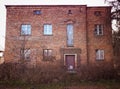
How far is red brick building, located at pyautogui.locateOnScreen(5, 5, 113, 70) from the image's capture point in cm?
3000

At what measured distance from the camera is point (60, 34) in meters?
30.3

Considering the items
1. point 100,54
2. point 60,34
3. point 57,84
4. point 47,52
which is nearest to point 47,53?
point 47,52

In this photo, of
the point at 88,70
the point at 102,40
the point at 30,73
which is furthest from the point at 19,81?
the point at 102,40

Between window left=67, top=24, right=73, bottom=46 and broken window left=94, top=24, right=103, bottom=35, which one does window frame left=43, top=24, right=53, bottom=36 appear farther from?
broken window left=94, top=24, right=103, bottom=35

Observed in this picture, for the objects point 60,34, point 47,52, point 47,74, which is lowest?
point 47,74

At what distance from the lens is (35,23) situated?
30578 mm

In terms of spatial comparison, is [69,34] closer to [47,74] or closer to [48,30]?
[48,30]

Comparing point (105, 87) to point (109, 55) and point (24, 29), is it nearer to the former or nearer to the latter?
point (109, 55)

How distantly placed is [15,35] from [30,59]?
3.66m

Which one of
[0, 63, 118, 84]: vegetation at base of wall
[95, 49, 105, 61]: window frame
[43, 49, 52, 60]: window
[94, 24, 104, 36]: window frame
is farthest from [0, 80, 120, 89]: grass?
[94, 24, 104, 36]: window frame

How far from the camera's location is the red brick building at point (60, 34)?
30.0 meters

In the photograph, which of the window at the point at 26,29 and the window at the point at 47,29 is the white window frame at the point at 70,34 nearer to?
the window at the point at 47,29

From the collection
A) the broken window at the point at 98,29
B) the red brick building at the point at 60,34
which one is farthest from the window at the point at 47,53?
the broken window at the point at 98,29

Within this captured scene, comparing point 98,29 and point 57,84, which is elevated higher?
point 98,29
